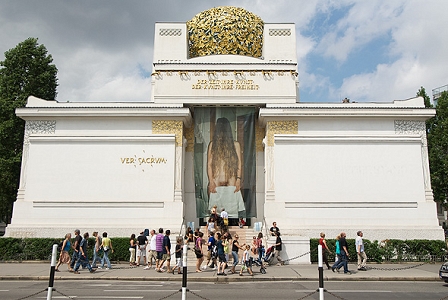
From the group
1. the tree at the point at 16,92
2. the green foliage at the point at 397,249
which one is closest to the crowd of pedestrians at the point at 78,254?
the green foliage at the point at 397,249

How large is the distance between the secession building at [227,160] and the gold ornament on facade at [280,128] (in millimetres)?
77

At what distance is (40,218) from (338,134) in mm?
16092

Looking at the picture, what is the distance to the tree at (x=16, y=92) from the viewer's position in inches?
953

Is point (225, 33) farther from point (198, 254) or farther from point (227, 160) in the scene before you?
point (198, 254)

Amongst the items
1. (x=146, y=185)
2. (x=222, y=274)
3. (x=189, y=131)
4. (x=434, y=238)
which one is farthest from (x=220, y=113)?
(x=434, y=238)

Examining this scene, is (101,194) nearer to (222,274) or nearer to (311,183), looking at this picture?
(222,274)

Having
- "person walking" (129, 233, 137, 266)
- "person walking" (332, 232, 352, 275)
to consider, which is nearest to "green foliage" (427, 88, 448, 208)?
"person walking" (332, 232, 352, 275)

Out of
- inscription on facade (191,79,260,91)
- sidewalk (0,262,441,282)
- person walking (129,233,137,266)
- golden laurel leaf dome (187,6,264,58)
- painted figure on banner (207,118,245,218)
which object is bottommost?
sidewalk (0,262,441,282)

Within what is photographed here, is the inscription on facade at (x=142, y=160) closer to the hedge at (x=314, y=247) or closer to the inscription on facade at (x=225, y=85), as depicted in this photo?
the hedge at (x=314, y=247)

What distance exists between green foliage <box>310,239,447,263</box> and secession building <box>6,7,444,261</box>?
1251 mm

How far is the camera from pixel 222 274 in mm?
13391

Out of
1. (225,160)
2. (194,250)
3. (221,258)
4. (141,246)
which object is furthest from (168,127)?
(221,258)

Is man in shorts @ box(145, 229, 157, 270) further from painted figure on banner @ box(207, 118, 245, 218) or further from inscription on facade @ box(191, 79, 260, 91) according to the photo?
inscription on facade @ box(191, 79, 260, 91)

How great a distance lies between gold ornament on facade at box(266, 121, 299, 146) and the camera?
821 inches
